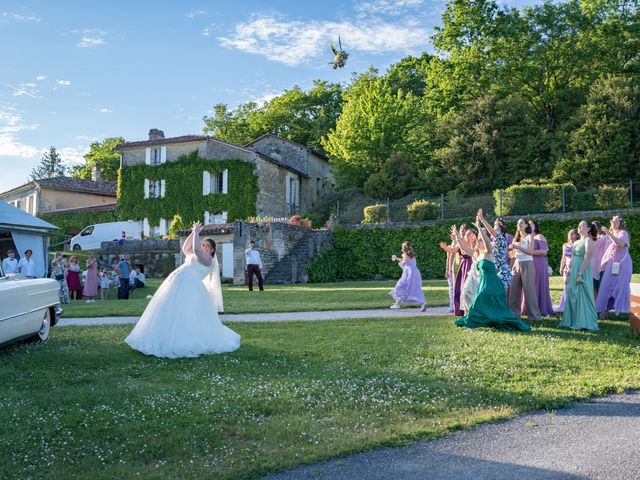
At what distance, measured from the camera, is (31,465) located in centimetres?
446

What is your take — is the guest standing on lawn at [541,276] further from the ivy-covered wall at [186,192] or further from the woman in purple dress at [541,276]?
the ivy-covered wall at [186,192]

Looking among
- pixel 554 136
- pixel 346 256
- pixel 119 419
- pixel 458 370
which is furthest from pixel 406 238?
pixel 119 419

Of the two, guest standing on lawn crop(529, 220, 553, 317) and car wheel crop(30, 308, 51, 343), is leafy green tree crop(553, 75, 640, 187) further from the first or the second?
car wheel crop(30, 308, 51, 343)

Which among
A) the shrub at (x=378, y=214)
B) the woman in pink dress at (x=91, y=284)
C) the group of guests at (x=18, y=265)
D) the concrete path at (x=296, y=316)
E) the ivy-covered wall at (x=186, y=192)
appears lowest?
the concrete path at (x=296, y=316)

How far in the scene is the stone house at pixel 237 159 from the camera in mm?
41438

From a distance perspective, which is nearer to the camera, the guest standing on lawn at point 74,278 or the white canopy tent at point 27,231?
the guest standing on lawn at point 74,278

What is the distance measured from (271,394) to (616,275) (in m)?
8.15

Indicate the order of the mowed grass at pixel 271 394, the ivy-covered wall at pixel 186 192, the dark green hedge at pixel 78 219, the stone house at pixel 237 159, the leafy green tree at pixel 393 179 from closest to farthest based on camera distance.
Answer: the mowed grass at pixel 271 394, the leafy green tree at pixel 393 179, the ivy-covered wall at pixel 186 192, the stone house at pixel 237 159, the dark green hedge at pixel 78 219

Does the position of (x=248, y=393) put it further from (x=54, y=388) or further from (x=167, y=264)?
(x=167, y=264)

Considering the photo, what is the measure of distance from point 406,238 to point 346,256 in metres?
2.96

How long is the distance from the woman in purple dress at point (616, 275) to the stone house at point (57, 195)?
43.9m

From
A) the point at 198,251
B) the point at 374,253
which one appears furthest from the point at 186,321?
the point at 374,253

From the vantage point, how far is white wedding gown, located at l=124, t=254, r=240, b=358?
27.4ft

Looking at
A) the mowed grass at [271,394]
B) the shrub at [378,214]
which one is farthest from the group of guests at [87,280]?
the shrub at [378,214]
